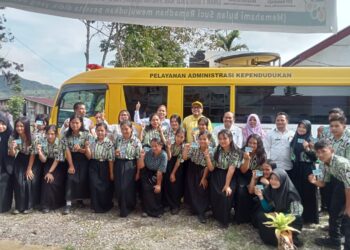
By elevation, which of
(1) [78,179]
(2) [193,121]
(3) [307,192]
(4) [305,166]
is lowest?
(3) [307,192]

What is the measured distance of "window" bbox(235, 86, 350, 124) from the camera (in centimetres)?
712

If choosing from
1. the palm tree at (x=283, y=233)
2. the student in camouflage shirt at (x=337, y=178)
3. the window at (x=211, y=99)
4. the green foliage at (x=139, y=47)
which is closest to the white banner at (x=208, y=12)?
the student in camouflage shirt at (x=337, y=178)

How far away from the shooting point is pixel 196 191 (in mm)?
5293

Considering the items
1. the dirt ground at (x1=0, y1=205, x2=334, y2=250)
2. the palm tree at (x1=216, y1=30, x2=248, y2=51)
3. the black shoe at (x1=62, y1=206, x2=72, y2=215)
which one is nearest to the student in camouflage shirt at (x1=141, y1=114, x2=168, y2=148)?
the dirt ground at (x1=0, y1=205, x2=334, y2=250)

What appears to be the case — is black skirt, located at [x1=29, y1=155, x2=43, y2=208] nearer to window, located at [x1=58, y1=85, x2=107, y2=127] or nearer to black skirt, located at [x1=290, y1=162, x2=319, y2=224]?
window, located at [x1=58, y1=85, x2=107, y2=127]

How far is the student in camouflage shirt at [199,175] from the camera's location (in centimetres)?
510

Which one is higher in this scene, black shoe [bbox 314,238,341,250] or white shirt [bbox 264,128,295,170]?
white shirt [bbox 264,128,295,170]

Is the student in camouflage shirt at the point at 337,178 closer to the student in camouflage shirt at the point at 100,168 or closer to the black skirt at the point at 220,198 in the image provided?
the black skirt at the point at 220,198

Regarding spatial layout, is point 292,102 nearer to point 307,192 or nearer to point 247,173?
point 307,192

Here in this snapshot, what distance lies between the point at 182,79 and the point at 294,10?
4619 mm

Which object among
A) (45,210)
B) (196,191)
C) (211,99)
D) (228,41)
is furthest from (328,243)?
(228,41)

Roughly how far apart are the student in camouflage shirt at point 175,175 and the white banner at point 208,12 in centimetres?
255

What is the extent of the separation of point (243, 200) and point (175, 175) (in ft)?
3.53

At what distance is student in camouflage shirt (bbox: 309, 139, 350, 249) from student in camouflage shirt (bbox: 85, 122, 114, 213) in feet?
9.39
